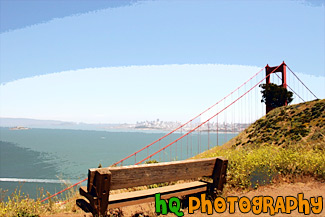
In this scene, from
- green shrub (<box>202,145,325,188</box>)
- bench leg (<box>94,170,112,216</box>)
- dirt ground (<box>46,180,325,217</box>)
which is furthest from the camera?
green shrub (<box>202,145,325,188</box>)

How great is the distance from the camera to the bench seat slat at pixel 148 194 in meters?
4.02

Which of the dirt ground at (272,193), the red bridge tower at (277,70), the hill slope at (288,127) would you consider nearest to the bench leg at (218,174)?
the dirt ground at (272,193)

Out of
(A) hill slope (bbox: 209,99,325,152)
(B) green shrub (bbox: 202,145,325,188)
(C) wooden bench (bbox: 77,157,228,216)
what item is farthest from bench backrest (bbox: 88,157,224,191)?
(A) hill slope (bbox: 209,99,325,152)

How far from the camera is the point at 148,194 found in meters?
4.25

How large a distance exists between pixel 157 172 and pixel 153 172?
0.26ft

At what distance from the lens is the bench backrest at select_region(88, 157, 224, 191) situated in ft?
12.7

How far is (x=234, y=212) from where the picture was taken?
189 inches

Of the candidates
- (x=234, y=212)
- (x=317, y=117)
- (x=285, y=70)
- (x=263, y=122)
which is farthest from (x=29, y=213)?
(x=285, y=70)

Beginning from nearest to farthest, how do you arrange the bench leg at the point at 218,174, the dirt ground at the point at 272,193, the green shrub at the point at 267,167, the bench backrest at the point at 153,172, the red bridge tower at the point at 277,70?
the bench backrest at the point at 153,172
the dirt ground at the point at 272,193
the bench leg at the point at 218,174
the green shrub at the point at 267,167
the red bridge tower at the point at 277,70

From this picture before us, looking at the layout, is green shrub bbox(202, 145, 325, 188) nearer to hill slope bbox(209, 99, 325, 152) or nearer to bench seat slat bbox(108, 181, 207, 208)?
bench seat slat bbox(108, 181, 207, 208)

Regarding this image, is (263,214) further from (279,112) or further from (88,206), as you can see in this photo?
(279,112)

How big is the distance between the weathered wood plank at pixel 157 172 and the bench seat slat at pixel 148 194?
0.66ft

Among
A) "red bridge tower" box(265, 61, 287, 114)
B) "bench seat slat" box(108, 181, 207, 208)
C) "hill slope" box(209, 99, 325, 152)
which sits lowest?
"bench seat slat" box(108, 181, 207, 208)

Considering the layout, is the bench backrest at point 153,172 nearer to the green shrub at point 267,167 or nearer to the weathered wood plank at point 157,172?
the weathered wood plank at point 157,172
